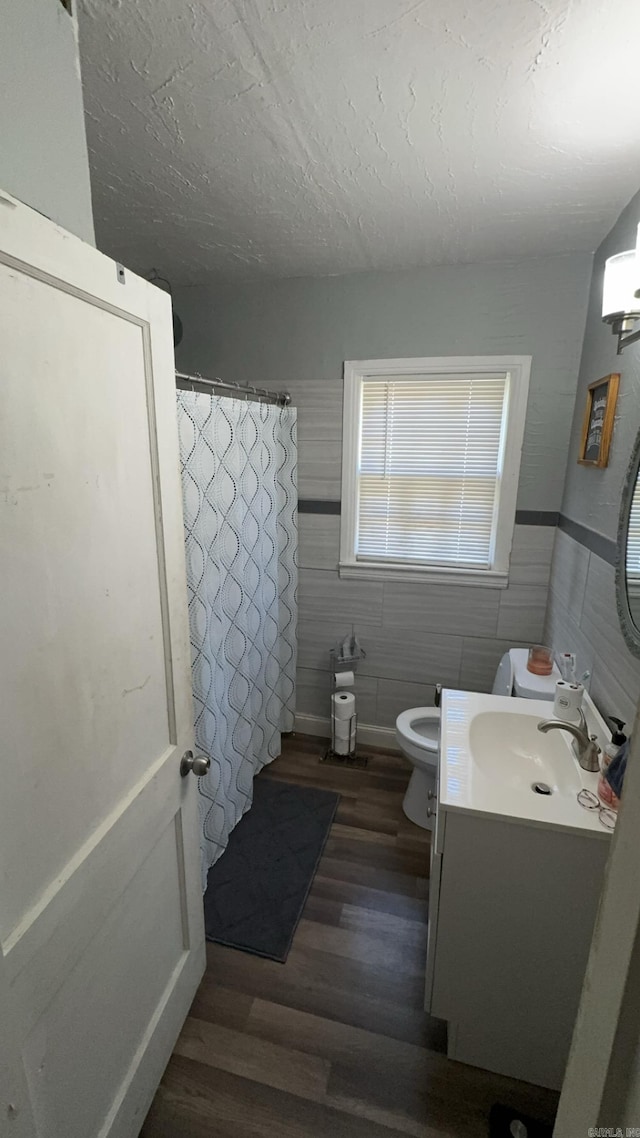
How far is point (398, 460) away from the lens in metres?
2.42

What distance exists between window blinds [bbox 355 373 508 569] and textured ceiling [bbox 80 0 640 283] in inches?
23.2

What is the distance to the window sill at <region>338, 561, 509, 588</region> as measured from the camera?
92.9 inches

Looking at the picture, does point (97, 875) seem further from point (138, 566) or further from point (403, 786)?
point (403, 786)

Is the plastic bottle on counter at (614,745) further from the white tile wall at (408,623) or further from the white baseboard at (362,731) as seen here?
the white baseboard at (362,731)

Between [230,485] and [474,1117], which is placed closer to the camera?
[474,1117]

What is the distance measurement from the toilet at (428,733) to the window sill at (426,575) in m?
0.39

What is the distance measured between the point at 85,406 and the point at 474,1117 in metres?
1.86

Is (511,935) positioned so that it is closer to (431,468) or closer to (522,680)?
(522,680)

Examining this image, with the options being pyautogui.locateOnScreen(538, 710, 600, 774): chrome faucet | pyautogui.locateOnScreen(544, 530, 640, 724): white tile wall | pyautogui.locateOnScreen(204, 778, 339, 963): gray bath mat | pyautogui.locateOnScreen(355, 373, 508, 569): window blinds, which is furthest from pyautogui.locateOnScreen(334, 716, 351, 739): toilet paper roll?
pyautogui.locateOnScreen(538, 710, 600, 774): chrome faucet

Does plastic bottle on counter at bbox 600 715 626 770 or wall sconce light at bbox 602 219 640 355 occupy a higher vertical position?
wall sconce light at bbox 602 219 640 355

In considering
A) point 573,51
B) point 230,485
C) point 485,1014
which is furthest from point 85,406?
point 485,1014

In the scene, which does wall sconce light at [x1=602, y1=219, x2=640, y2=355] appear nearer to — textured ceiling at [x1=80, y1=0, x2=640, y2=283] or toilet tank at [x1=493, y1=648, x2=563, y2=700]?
textured ceiling at [x1=80, y1=0, x2=640, y2=283]

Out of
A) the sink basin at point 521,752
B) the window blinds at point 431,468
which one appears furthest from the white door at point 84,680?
the window blinds at point 431,468

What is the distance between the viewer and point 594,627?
1578mm
